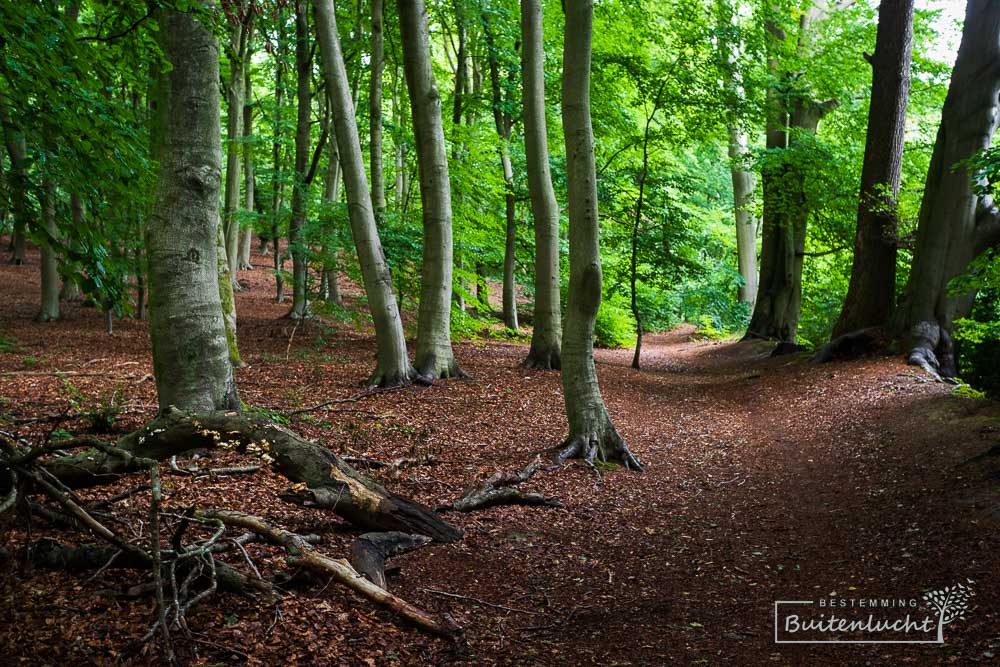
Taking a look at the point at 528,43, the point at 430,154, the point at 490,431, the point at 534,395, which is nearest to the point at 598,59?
the point at 528,43

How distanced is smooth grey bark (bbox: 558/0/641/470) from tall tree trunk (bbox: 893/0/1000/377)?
611cm

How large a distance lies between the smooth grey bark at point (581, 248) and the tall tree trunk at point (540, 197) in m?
3.91

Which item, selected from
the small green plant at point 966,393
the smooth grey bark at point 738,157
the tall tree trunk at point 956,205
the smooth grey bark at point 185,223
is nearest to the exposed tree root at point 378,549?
the smooth grey bark at point 185,223

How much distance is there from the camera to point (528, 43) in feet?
36.0

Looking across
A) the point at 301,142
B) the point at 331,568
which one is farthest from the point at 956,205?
the point at 301,142

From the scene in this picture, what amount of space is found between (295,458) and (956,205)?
10.7 meters

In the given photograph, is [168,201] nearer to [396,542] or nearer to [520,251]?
[396,542]

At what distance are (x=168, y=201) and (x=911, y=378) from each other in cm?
969

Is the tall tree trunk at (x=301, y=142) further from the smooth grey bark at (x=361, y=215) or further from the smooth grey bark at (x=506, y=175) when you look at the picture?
the smooth grey bark at (x=361, y=215)

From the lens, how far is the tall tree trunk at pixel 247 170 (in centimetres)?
1786

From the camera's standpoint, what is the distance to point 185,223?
203 inches

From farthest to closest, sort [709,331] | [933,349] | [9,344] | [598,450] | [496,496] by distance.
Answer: [709,331] < [9,344] < [933,349] < [598,450] < [496,496]

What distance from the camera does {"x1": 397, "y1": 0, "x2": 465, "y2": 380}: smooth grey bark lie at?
10.4 metres

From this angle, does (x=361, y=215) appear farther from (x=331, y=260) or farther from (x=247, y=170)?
(x=247, y=170)
